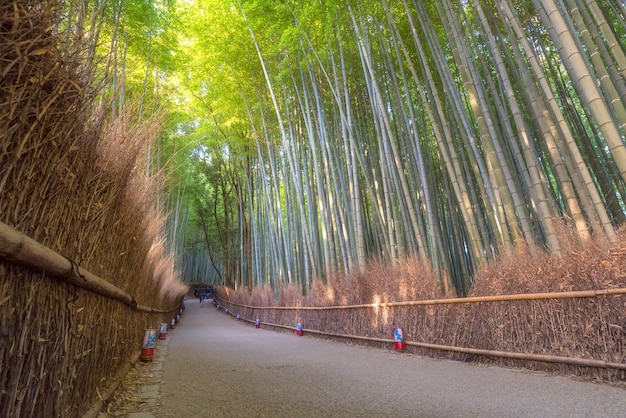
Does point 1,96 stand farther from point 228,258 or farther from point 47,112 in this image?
point 228,258

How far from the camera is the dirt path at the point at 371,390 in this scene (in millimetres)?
1745

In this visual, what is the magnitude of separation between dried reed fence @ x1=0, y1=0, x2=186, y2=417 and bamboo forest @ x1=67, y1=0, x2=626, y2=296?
242 mm

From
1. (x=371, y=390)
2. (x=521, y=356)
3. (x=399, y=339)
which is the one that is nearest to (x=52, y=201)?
(x=371, y=390)

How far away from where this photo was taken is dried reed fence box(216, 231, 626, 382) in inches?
85.7

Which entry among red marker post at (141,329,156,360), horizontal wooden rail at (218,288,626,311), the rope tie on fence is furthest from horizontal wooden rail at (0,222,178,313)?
horizontal wooden rail at (218,288,626,311)

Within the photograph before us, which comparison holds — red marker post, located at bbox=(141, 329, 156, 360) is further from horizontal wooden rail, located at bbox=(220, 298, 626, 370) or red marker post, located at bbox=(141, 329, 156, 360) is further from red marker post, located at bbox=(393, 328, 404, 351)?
red marker post, located at bbox=(393, 328, 404, 351)

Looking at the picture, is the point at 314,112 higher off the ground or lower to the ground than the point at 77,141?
higher

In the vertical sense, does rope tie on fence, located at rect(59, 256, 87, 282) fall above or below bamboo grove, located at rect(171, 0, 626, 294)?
below

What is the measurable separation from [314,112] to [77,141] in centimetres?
525

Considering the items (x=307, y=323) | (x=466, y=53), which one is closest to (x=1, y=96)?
(x=466, y=53)

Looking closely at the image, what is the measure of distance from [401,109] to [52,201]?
14.7 ft

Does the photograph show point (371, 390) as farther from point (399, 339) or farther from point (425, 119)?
point (425, 119)

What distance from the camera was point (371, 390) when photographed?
2164 millimetres

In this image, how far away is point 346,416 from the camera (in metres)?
1.69
